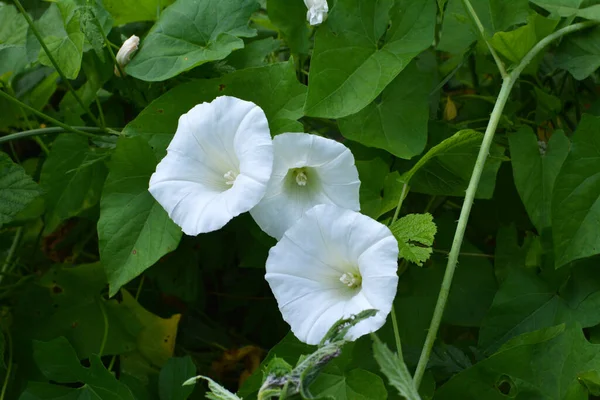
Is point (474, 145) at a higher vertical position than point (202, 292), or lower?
higher

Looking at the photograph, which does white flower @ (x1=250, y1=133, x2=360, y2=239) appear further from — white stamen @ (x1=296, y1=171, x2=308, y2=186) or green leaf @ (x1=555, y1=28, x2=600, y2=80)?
green leaf @ (x1=555, y1=28, x2=600, y2=80)

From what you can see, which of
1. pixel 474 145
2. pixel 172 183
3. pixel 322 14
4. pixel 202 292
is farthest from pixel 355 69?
pixel 202 292

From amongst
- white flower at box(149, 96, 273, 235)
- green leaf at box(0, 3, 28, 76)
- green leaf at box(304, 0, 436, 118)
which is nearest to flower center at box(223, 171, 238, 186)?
white flower at box(149, 96, 273, 235)

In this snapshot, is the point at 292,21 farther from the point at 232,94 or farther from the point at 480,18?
the point at 480,18

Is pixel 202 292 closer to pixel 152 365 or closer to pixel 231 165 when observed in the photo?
pixel 152 365

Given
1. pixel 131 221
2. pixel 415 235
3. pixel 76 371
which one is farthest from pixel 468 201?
pixel 76 371

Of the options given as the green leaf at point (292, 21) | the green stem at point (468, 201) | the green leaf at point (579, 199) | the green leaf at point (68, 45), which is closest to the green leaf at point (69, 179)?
the green leaf at point (68, 45)
